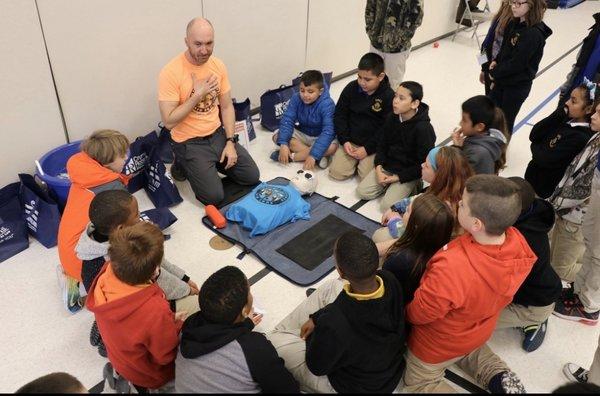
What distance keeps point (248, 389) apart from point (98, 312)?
613mm

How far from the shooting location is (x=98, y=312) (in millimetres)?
1610

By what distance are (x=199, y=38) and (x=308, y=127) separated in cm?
123

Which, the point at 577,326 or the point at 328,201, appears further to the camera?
the point at 328,201

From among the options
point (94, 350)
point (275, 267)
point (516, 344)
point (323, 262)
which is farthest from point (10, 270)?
point (516, 344)

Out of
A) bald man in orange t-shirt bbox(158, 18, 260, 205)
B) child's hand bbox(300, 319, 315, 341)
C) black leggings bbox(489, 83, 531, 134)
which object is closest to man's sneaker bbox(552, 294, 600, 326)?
child's hand bbox(300, 319, 315, 341)

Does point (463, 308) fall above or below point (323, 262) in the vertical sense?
above

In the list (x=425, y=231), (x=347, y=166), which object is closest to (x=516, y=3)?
(x=347, y=166)

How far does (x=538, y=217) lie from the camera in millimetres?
1960

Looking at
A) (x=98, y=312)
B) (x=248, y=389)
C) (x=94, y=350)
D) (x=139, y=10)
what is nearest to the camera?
(x=248, y=389)

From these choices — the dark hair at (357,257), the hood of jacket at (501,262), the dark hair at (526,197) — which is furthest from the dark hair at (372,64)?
the dark hair at (357,257)

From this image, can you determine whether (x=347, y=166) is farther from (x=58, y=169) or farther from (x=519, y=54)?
(x=58, y=169)

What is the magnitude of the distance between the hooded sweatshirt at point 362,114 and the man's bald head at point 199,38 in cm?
115

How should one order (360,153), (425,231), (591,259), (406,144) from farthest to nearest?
(360,153), (406,144), (591,259), (425,231)

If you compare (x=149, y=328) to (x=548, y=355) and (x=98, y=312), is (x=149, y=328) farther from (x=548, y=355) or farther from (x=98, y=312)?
(x=548, y=355)
